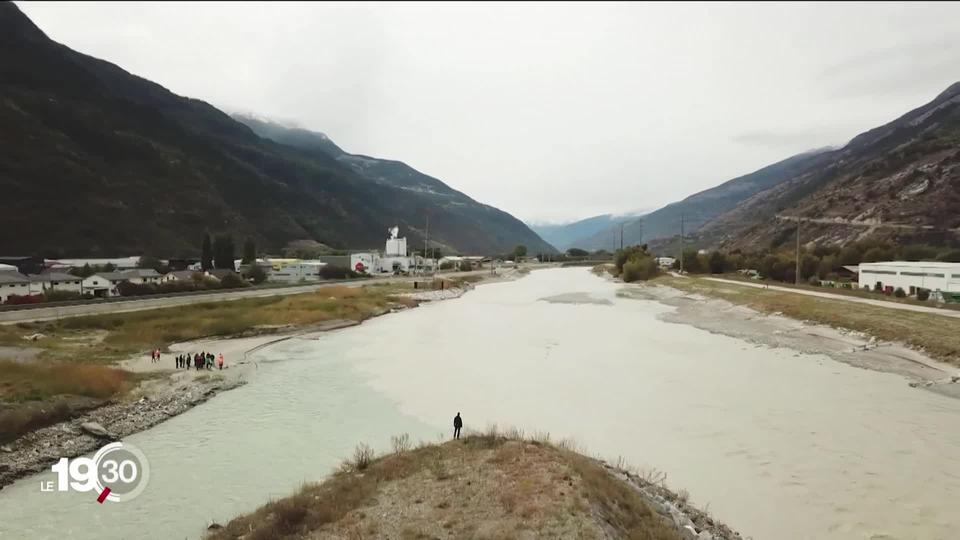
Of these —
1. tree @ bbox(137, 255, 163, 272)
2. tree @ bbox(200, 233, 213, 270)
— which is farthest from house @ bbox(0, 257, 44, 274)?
tree @ bbox(200, 233, 213, 270)

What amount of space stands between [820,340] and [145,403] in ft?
130

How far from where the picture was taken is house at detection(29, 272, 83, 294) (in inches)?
2216

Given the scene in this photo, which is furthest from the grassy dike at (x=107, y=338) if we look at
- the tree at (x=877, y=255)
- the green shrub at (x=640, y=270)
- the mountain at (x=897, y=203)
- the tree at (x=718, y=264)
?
the mountain at (x=897, y=203)

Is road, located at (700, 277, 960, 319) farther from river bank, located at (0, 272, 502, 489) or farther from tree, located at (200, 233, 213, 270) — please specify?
tree, located at (200, 233, 213, 270)

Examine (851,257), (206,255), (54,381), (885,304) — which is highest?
(206,255)

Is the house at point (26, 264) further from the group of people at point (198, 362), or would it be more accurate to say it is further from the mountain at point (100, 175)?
the group of people at point (198, 362)

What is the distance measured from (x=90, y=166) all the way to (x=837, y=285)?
6112 inches

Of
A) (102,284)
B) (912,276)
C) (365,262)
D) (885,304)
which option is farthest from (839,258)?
(102,284)

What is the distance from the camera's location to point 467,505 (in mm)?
10414

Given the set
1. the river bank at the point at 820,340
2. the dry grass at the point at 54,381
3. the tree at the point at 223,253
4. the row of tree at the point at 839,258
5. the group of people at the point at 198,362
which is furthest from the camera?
the tree at the point at 223,253

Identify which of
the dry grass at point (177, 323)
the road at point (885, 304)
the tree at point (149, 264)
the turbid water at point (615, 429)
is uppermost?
the tree at point (149, 264)

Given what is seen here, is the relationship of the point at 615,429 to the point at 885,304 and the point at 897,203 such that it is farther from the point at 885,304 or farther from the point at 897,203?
the point at 897,203

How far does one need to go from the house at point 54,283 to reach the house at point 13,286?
35.2 inches

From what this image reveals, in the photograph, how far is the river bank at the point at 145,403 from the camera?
16.2 meters
